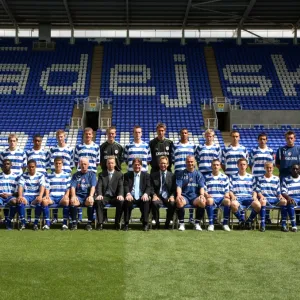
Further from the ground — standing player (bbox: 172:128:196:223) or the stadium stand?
the stadium stand

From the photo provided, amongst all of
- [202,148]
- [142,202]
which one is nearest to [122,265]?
[142,202]

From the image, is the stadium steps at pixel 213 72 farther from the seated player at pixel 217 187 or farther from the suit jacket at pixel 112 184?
the suit jacket at pixel 112 184

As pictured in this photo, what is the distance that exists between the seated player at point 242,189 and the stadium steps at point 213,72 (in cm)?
2001

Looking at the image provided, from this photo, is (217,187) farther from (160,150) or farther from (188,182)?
(160,150)

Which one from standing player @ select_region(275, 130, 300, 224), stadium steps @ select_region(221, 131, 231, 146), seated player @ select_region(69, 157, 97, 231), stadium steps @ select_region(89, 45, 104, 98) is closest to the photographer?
seated player @ select_region(69, 157, 97, 231)

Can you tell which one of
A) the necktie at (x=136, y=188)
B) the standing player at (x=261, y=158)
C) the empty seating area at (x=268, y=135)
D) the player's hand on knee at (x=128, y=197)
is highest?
the empty seating area at (x=268, y=135)

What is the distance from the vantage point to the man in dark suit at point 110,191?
8625 mm

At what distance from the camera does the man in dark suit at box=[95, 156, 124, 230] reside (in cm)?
862

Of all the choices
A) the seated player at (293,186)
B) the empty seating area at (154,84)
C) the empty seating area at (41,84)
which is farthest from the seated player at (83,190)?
the empty seating area at (41,84)

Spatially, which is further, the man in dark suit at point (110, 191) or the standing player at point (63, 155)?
the standing player at point (63, 155)

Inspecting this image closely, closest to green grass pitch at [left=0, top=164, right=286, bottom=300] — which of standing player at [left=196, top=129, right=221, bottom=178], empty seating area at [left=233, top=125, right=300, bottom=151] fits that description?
standing player at [left=196, top=129, right=221, bottom=178]

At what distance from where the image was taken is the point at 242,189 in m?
9.05

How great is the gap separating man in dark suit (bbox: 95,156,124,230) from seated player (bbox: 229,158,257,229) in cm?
196

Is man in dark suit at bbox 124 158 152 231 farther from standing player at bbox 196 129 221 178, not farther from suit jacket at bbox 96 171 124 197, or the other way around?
standing player at bbox 196 129 221 178
